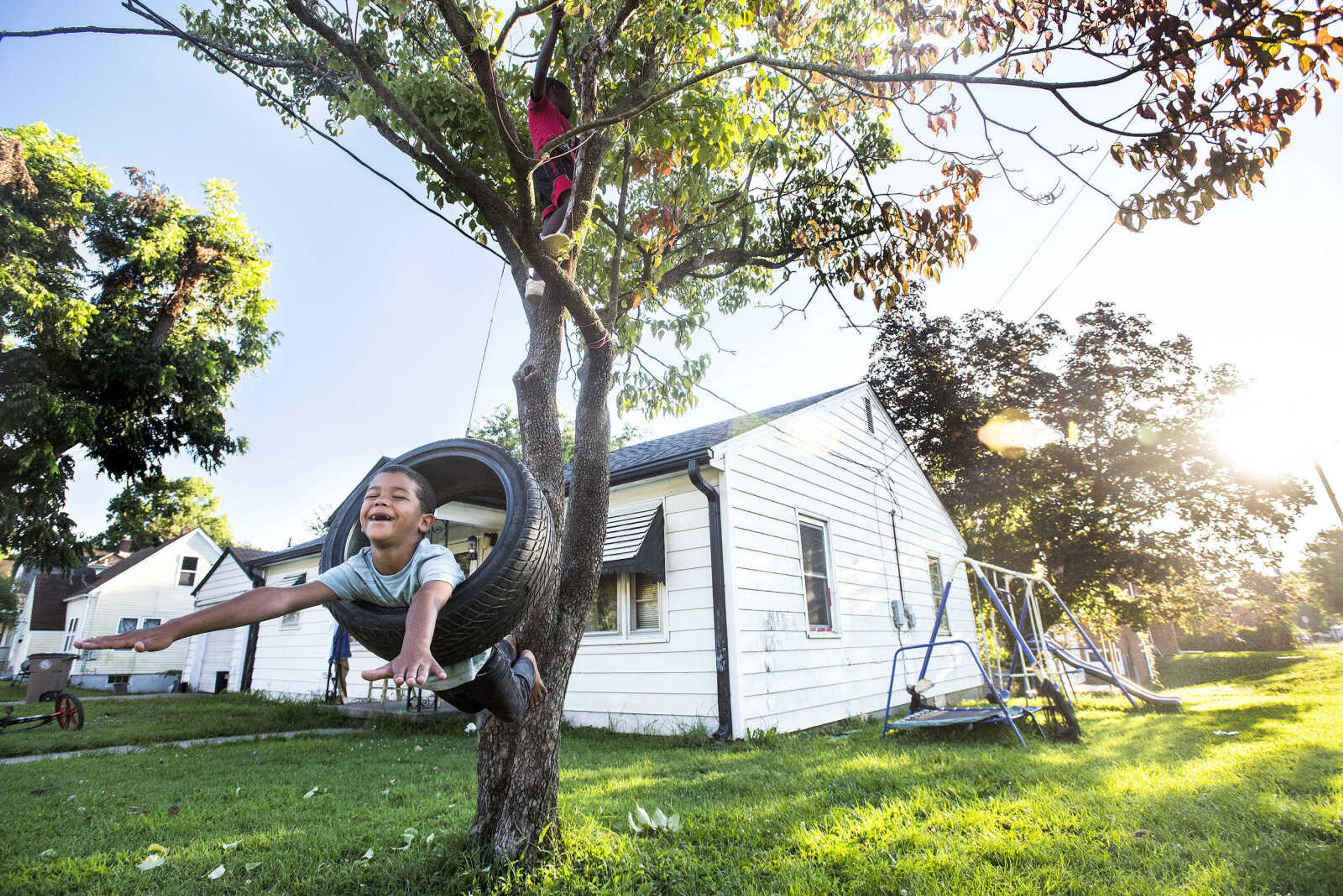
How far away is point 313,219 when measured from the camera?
18.6 ft

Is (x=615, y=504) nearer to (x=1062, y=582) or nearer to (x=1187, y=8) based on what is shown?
(x=1187, y=8)

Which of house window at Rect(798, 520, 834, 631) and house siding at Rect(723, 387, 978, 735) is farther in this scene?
house window at Rect(798, 520, 834, 631)

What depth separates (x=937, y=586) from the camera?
12.9 metres

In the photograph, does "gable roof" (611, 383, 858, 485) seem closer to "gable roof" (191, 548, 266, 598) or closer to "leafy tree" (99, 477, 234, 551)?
"gable roof" (191, 548, 266, 598)

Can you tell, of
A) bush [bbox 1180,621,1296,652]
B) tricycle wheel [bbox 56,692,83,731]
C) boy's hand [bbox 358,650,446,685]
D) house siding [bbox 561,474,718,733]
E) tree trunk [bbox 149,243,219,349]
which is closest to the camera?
boy's hand [bbox 358,650,446,685]

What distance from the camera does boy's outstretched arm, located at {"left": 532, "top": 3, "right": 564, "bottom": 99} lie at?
2895 mm

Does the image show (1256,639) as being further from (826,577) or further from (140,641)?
(140,641)

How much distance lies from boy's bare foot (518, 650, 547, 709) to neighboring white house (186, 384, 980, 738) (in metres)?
4.41

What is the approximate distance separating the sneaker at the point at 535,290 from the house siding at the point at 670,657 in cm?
434

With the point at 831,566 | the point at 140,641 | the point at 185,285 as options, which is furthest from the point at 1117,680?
the point at 185,285

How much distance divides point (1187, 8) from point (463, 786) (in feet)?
19.8

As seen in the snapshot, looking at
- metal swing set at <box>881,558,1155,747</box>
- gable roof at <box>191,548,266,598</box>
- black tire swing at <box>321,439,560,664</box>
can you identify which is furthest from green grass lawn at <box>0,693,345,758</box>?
metal swing set at <box>881,558,1155,747</box>

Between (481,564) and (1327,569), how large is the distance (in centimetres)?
5549

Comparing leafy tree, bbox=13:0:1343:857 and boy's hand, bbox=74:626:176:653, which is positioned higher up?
leafy tree, bbox=13:0:1343:857
